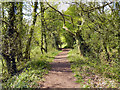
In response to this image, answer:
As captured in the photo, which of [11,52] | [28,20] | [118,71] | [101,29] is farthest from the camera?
[28,20]

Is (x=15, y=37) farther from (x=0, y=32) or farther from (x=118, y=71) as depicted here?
(x=118, y=71)

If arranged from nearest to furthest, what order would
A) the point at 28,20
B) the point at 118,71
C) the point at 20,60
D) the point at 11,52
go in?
the point at 118,71
the point at 11,52
the point at 20,60
the point at 28,20

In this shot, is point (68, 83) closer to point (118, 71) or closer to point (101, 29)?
point (118, 71)

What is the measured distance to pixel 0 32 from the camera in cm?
655

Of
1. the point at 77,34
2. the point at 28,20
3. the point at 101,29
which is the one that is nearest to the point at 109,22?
the point at 101,29

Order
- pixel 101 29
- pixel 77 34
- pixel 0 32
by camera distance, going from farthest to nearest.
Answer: pixel 77 34, pixel 101 29, pixel 0 32

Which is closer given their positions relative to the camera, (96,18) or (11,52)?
(11,52)

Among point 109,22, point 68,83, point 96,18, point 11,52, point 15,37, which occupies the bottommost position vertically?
point 68,83

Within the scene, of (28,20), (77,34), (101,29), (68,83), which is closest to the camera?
Answer: (68,83)

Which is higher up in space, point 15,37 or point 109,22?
point 109,22

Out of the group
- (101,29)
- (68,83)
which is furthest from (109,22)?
(68,83)

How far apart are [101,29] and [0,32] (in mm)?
7194

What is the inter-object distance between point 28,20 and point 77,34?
17.4 feet

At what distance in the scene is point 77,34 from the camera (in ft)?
36.5
